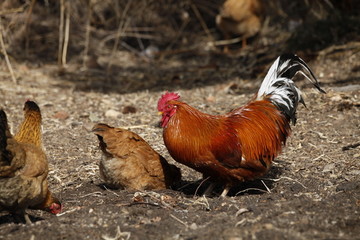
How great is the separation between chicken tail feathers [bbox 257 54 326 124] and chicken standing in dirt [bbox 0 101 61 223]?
2500 mm

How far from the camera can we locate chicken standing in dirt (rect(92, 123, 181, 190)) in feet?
16.1

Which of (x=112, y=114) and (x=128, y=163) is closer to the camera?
(x=128, y=163)

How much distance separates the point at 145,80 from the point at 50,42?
313cm

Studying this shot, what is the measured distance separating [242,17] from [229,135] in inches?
263

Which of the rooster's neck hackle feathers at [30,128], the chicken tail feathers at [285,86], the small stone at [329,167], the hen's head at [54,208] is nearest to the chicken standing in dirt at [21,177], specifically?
the hen's head at [54,208]

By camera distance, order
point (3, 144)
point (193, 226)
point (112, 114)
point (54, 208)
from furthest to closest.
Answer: point (112, 114)
point (54, 208)
point (193, 226)
point (3, 144)

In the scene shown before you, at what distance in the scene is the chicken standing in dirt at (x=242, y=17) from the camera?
1112cm

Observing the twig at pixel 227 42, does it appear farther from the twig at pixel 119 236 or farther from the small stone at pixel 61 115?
the twig at pixel 119 236

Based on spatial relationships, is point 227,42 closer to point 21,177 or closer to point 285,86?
point 285,86

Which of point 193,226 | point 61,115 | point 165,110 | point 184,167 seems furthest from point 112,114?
point 193,226

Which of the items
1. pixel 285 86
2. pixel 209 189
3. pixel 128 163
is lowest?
pixel 209 189

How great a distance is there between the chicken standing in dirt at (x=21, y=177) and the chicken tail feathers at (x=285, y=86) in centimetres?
250

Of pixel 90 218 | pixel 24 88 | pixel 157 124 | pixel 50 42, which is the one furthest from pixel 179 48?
pixel 90 218

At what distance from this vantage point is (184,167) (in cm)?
606
